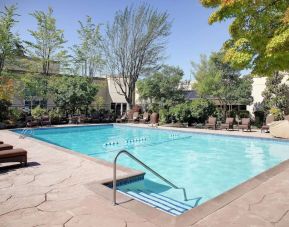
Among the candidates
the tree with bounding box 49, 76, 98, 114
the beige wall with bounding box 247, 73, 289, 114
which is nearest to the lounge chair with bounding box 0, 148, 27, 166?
the tree with bounding box 49, 76, 98, 114

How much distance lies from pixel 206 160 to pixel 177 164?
1.52 meters

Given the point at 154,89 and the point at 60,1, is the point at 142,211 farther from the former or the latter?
the point at 154,89

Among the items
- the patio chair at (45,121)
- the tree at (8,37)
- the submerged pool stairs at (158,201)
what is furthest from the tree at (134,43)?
the submerged pool stairs at (158,201)

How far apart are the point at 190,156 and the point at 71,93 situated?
1454 centimetres

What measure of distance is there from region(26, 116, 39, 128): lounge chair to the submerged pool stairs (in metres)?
15.7

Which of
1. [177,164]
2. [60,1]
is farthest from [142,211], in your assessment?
[60,1]

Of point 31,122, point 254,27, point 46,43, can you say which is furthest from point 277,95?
point 46,43

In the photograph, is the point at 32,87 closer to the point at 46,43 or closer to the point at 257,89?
the point at 46,43

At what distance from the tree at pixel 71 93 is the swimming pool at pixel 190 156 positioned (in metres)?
3.90

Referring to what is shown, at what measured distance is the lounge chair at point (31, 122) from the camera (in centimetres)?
2033

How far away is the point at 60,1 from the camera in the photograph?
58.6 feet

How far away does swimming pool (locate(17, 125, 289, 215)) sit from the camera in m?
8.20

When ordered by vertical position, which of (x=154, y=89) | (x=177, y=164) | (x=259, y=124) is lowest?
(x=177, y=164)

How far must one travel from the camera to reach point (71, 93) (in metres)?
24.0
